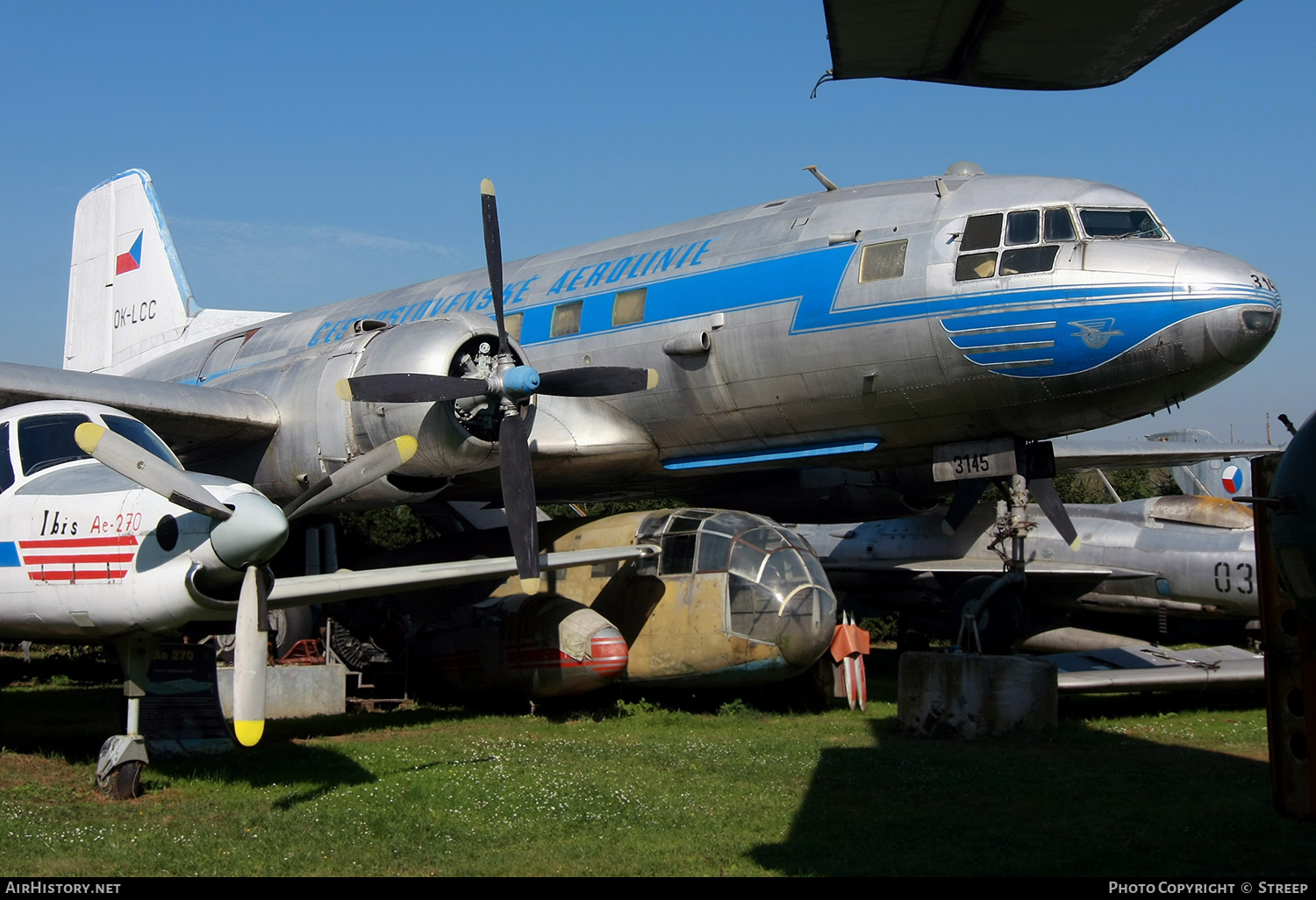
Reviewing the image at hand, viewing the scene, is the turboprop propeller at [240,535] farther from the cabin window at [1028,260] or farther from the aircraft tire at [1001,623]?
the aircraft tire at [1001,623]

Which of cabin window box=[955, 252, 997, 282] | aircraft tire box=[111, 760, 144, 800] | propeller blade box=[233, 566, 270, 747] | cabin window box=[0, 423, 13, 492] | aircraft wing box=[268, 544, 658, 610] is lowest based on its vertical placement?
aircraft tire box=[111, 760, 144, 800]

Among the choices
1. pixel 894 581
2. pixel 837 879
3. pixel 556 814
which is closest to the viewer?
pixel 837 879

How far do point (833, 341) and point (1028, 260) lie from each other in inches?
77.7

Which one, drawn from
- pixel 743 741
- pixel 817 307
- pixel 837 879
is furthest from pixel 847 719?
pixel 837 879

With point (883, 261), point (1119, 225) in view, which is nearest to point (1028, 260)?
point (1119, 225)

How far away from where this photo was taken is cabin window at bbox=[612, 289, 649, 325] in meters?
13.0

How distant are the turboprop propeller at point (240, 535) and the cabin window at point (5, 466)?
1592 mm

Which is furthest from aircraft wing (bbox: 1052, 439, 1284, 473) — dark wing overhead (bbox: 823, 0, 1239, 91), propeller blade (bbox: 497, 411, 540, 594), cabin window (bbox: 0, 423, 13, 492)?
cabin window (bbox: 0, 423, 13, 492)

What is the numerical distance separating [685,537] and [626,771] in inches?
165

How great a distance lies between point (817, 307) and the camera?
11633 millimetres

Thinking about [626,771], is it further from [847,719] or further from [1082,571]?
[1082,571]

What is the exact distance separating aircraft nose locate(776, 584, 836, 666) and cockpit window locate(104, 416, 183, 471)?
624 centimetres

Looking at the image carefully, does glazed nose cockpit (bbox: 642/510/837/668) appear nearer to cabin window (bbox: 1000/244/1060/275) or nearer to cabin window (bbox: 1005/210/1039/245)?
cabin window (bbox: 1000/244/1060/275)

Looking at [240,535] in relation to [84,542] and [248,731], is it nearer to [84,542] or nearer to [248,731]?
[248,731]
